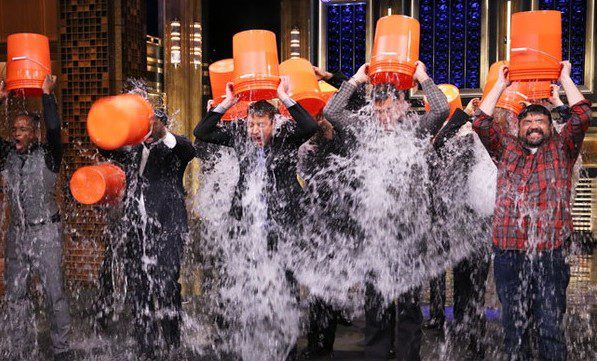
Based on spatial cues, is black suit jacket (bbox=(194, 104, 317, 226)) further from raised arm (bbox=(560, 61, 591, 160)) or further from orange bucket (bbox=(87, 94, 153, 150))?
raised arm (bbox=(560, 61, 591, 160))

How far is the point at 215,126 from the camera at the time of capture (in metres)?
3.46

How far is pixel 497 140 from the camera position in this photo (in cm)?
305

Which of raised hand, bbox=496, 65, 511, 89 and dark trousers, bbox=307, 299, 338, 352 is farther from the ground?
raised hand, bbox=496, 65, 511, 89

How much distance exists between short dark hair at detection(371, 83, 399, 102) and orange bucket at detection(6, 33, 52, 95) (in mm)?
1859

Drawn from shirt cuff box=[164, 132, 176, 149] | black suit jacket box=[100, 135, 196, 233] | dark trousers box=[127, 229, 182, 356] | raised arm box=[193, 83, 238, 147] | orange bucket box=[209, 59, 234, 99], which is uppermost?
orange bucket box=[209, 59, 234, 99]

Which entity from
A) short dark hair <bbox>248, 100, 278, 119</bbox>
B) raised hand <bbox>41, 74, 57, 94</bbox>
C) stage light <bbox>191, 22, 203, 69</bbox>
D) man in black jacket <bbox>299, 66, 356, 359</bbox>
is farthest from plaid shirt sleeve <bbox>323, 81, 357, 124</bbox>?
stage light <bbox>191, 22, 203, 69</bbox>

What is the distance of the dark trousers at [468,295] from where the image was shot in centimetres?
388

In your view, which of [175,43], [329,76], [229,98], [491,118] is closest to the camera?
[491,118]

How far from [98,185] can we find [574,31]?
24.7 feet

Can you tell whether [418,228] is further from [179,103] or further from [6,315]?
[179,103]

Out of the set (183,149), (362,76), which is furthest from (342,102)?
(183,149)

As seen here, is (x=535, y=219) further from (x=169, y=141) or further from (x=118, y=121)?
(x=118, y=121)

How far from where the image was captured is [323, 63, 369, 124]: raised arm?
A: 323 centimetres

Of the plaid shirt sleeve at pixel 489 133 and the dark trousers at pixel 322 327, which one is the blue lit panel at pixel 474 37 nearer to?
the dark trousers at pixel 322 327
